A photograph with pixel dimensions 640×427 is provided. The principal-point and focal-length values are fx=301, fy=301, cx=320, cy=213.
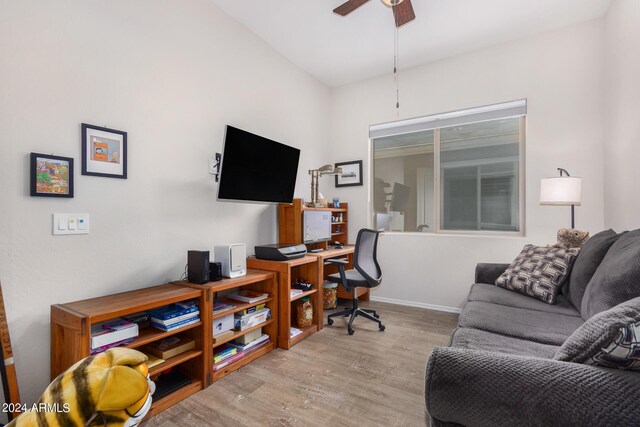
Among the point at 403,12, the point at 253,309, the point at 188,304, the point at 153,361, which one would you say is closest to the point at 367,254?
the point at 253,309

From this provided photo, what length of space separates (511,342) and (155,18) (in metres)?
2.97

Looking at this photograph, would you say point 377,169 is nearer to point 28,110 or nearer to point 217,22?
point 217,22

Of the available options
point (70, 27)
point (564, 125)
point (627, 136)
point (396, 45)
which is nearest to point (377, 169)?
point (396, 45)

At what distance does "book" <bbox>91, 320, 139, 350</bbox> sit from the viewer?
1.49 m

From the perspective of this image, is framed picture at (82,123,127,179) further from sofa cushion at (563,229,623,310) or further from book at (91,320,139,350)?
sofa cushion at (563,229,623,310)

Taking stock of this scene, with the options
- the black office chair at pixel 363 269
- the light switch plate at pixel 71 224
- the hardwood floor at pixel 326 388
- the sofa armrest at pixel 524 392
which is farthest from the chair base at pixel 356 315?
the light switch plate at pixel 71 224

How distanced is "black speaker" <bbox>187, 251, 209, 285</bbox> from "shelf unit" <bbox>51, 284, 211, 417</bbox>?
11 cm

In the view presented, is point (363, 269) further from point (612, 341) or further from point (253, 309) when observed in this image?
point (612, 341)

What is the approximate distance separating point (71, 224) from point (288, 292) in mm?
1514

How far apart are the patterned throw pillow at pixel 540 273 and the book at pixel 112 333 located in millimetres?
2581

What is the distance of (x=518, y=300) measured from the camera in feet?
6.81

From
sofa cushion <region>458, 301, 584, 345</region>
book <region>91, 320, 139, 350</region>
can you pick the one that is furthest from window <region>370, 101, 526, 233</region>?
book <region>91, 320, 139, 350</region>

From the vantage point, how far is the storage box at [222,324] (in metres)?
2.06

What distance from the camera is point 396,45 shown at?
3.16 meters
